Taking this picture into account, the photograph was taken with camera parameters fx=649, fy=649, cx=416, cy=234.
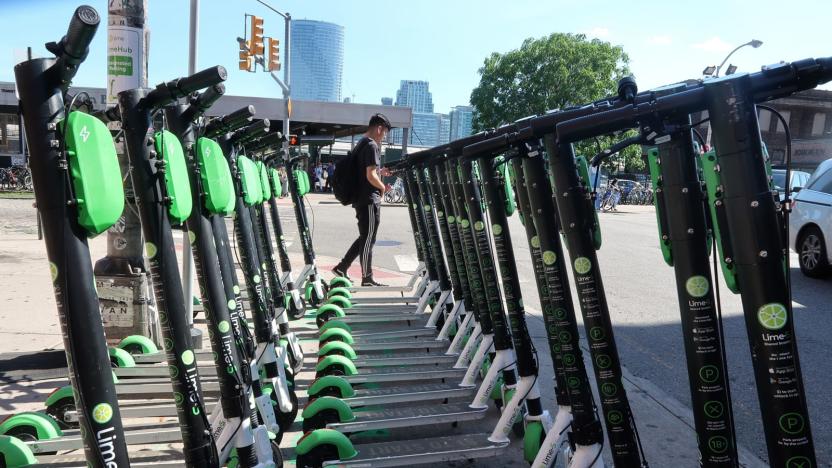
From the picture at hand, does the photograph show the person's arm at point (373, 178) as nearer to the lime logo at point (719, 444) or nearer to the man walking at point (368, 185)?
the man walking at point (368, 185)

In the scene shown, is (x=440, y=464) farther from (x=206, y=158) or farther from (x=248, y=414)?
(x=206, y=158)

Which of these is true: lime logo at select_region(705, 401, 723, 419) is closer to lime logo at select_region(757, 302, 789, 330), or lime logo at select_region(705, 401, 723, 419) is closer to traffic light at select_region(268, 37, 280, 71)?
lime logo at select_region(757, 302, 789, 330)

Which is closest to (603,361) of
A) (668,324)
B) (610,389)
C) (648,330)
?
(610,389)

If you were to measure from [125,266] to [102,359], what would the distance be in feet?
10.2

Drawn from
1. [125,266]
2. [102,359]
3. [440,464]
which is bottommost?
[440,464]

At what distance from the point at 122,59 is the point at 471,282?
9.64 feet

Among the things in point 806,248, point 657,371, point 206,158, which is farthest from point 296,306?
point 806,248

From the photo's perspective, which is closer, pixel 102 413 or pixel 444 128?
pixel 102 413

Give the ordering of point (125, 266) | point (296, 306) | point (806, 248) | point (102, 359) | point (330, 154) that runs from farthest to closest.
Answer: point (330, 154)
point (806, 248)
point (296, 306)
point (125, 266)
point (102, 359)

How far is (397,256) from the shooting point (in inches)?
450

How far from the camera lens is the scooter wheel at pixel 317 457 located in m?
3.14

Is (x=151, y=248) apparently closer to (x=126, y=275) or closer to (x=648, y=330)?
(x=126, y=275)

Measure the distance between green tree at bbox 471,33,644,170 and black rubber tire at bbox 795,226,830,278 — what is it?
93.4 feet

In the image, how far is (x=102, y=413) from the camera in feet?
6.86
